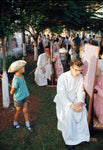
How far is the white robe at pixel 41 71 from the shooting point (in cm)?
687

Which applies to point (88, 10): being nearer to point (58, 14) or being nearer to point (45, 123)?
point (58, 14)

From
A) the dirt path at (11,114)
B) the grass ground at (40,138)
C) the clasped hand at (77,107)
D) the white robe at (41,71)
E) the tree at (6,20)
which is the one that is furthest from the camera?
the white robe at (41,71)

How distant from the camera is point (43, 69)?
7004 mm

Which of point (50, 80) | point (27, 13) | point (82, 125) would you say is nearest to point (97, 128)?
point (82, 125)

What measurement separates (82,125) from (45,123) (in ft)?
4.10

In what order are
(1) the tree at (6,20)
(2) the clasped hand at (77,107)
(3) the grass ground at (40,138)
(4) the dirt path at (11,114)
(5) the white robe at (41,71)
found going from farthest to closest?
(5) the white robe at (41,71) → (4) the dirt path at (11,114) → (1) the tree at (6,20) → (3) the grass ground at (40,138) → (2) the clasped hand at (77,107)

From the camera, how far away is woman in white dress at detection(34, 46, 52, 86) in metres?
6.87

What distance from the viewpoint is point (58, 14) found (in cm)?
395

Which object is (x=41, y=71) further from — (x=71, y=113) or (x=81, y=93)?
(x=71, y=113)

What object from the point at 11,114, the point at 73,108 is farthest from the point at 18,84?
the point at 11,114

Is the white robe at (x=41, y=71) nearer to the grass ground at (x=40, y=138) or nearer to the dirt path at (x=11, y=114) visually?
the dirt path at (x=11, y=114)

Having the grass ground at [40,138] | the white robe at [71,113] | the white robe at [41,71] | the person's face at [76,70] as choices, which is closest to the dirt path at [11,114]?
the grass ground at [40,138]

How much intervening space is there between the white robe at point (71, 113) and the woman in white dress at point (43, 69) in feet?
11.7

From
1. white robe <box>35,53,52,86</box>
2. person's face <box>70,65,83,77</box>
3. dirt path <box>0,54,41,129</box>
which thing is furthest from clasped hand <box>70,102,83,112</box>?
white robe <box>35,53,52,86</box>
